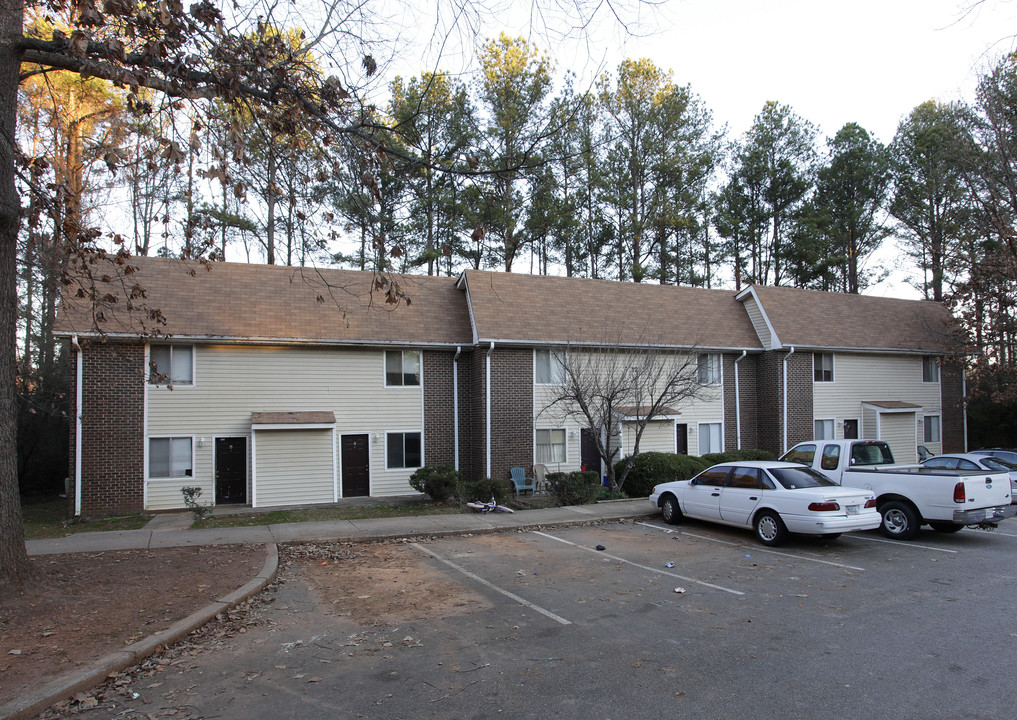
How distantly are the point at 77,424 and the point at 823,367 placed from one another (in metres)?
24.5

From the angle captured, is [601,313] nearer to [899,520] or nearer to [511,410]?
[511,410]

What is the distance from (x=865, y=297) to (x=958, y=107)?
8.28m

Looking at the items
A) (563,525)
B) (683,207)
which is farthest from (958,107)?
(563,525)

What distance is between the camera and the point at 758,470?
1170 centimetres

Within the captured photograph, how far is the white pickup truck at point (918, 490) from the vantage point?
1095cm

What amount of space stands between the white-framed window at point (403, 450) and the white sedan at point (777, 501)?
9217 millimetres

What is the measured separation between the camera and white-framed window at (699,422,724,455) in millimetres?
22781

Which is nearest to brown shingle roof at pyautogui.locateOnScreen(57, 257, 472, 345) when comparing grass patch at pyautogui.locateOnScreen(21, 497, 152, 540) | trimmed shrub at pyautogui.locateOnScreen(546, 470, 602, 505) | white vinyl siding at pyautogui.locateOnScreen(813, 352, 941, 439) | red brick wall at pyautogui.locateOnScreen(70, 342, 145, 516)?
red brick wall at pyautogui.locateOnScreen(70, 342, 145, 516)

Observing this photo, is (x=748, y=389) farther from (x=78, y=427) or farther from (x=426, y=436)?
(x=78, y=427)

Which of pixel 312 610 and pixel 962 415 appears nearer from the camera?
pixel 312 610

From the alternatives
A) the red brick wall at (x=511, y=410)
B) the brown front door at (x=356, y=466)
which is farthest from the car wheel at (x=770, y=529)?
the brown front door at (x=356, y=466)

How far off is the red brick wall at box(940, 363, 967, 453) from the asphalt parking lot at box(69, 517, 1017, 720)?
18.9 m

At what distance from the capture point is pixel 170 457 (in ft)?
56.6

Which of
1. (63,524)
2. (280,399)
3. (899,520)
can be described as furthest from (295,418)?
(899,520)
